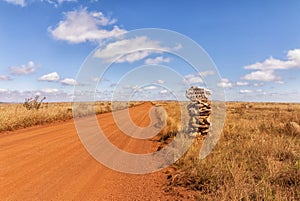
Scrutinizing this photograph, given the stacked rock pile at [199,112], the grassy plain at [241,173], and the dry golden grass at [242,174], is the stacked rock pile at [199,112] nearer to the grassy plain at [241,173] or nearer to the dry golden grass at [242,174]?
the grassy plain at [241,173]

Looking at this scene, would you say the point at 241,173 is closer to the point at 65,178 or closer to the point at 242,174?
the point at 242,174

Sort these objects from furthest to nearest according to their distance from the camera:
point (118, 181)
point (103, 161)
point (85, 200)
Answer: point (103, 161) < point (118, 181) < point (85, 200)

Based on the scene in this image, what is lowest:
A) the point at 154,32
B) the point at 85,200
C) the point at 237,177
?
the point at 85,200

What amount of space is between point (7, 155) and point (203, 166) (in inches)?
235

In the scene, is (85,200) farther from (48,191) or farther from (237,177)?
(237,177)

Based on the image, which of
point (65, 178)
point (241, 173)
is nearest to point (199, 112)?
point (241, 173)

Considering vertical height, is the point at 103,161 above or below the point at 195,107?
below

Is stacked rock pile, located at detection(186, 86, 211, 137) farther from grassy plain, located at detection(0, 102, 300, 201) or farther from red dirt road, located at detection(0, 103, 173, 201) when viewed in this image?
red dirt road, located at detection(0, 103, 173, 201)

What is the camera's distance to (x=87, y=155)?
7.98 m

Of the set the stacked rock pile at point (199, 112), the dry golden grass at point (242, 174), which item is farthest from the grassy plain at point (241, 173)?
the stacked rock pile at point (199, 112)

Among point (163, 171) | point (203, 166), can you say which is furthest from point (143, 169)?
point (203, 166)

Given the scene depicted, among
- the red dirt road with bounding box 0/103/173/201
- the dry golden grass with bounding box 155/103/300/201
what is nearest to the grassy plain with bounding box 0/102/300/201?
the dry golden grass with bounding box 155/103/300/201

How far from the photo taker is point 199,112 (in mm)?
10375

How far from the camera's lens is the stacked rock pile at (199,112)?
10.3 meters
